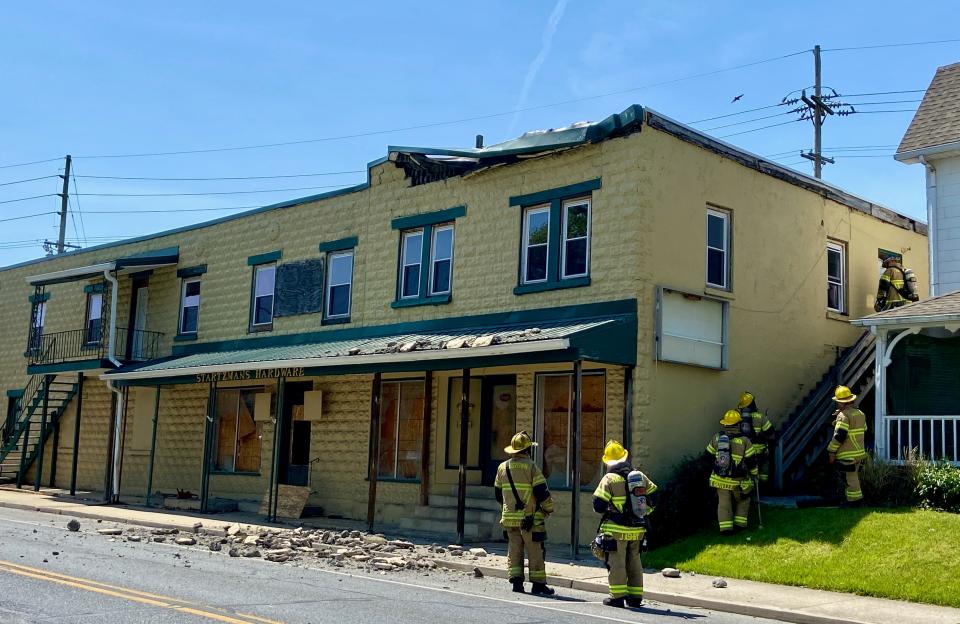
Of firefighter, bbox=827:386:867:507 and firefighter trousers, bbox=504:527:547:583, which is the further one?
firefighter, bbox=827:386:867:507

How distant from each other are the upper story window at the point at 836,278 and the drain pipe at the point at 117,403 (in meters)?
16.6

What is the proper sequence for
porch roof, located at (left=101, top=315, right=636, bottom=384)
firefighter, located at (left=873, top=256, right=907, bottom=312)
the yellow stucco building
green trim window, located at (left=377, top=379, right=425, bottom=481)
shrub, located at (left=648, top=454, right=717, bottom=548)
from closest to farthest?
1. porch roof, located at (left=101, top=315, right=636, bottom=384)
2. shrub, located at (left=648, top=454, right=717, bottom=548)
3. the yellow stucco building
4. firefighter, located at (left=873, top=256, right=907, bottom=312)
5. green trim window, located at (left=377, top=379, right=425, bottom=481)

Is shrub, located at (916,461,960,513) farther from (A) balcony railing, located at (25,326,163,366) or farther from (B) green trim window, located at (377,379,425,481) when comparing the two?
(A) balcony railing, located at (25,326,163,366)

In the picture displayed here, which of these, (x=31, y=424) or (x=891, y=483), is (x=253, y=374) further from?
(x=31, y=424)

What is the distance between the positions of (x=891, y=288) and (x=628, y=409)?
24.2 ft

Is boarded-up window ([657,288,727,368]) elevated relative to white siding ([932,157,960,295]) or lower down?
lower down

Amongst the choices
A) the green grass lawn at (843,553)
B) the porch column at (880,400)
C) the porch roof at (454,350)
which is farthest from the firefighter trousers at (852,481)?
the porch roof at (454,350)

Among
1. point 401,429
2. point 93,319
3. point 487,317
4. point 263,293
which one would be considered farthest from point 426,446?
point 93,319

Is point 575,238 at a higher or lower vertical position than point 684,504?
higher

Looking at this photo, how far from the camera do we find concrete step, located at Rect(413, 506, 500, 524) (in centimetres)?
1773

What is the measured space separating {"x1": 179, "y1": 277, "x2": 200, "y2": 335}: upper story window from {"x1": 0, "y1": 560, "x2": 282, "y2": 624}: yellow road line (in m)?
14.3

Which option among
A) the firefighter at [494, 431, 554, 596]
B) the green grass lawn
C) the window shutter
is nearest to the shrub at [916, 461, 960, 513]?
the green grass lawn

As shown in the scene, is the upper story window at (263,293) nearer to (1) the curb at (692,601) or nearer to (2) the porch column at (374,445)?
(2) the porch column at (374,445)

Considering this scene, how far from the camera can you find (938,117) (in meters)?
19.6
